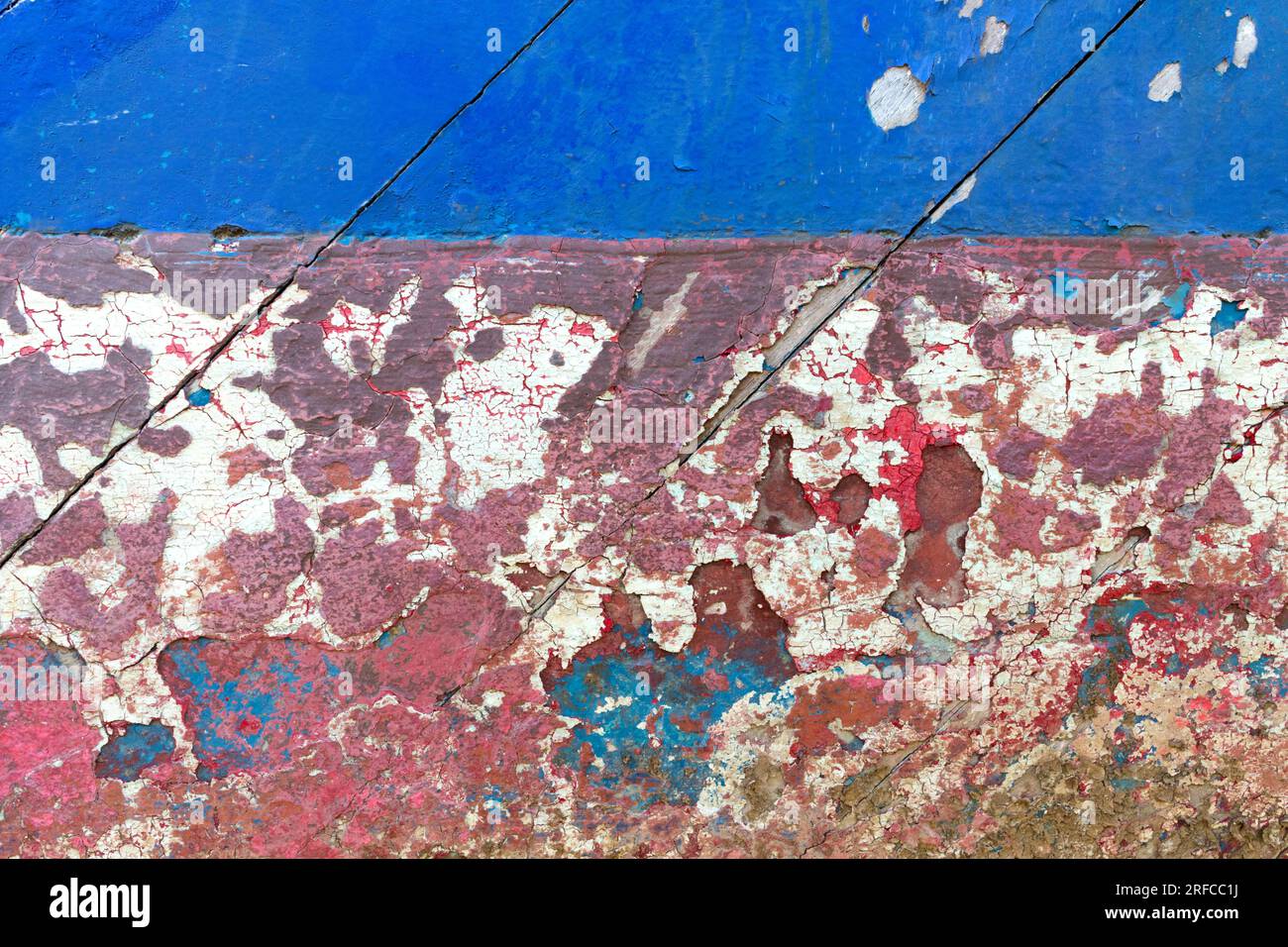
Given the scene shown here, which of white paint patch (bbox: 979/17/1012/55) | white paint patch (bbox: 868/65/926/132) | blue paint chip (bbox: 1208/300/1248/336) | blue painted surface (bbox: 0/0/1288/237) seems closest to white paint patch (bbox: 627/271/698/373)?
blue painted surface (bbox: 0/0/1288/237)

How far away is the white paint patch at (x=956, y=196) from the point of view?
7.15ft

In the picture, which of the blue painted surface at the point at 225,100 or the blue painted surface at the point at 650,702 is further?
the blue painted surface at the point at 650,702

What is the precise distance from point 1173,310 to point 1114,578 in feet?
2.11

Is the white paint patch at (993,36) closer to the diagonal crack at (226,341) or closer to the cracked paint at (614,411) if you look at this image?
the cracked paint at (614,411)

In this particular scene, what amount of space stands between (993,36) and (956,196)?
14.4 inches

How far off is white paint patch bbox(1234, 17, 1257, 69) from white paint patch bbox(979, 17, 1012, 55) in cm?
52

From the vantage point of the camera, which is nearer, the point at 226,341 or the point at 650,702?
the point at 226,341

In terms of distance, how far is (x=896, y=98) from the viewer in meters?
2.15

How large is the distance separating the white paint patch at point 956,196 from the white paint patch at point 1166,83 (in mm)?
451

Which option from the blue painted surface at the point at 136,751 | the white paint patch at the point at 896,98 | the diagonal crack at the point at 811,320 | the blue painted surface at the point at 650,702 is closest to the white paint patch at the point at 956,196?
the diagonal crack at the point at 811,320

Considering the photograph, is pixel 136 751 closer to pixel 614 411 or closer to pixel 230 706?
pixel 230 706

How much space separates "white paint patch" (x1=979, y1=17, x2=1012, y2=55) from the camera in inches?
84.2

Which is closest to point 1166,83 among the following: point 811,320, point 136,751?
point 811,320

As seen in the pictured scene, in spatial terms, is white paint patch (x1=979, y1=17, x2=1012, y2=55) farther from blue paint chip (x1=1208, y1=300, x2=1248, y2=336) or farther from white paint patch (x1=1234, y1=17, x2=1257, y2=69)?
blue paint chip (x1=1208, y1=300, x2=1248, y2=336)
